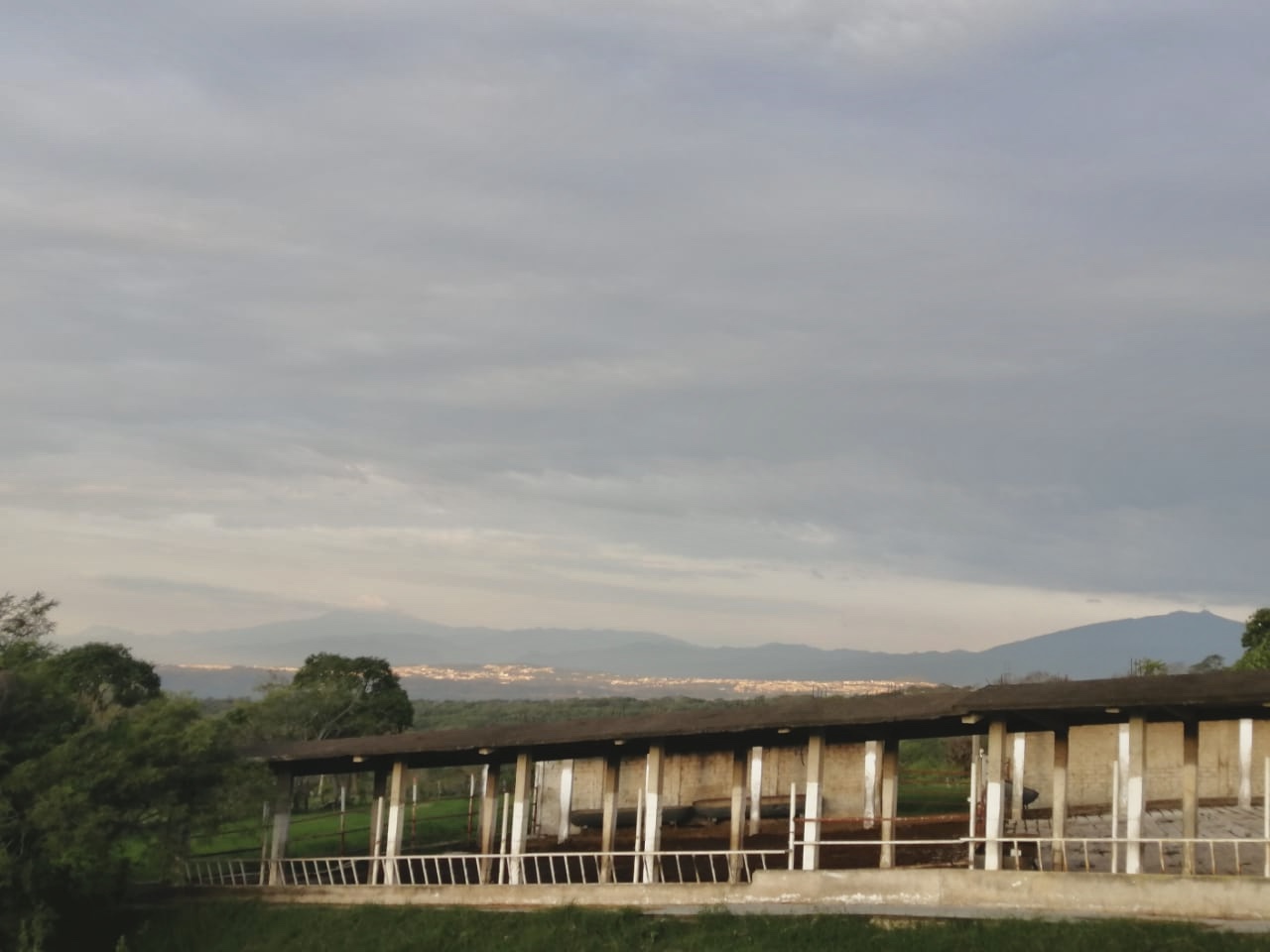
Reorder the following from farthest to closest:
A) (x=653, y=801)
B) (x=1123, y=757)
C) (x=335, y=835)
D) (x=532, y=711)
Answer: (x=532, y=711) < (x=335, y=835) < (x=1123, y=757) < (x=653, y=801)

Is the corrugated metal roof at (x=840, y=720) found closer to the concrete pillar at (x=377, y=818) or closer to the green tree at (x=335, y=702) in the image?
the concrete pillar at (x=377, y=818)

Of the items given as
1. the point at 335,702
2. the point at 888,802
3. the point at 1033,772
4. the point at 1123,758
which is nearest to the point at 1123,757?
the point at 1123,758

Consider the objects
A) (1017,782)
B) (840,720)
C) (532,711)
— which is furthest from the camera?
(532,711)

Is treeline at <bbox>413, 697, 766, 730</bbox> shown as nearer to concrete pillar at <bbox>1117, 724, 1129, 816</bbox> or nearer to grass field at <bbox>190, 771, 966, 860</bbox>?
grass field at <bbox>190, 771, 966, 860</bbox>

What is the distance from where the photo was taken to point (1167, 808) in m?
36.2

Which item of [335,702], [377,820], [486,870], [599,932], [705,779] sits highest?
[335,702]

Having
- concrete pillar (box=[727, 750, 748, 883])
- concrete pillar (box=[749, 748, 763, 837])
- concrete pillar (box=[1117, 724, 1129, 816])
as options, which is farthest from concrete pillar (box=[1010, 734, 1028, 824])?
concrete pillar (box=[749, 748, 763, 837])

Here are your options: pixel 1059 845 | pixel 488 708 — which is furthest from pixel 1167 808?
pixel 488 708

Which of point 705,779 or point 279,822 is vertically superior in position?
point 705,779

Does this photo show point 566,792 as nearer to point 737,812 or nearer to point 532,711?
point 737,812

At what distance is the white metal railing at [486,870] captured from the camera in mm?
28734

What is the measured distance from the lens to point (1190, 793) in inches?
861

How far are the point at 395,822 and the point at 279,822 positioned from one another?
11.3ft

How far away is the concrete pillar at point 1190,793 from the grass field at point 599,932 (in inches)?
67.3
